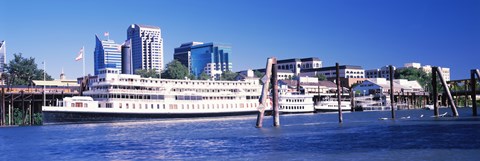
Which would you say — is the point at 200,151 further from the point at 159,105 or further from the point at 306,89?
the point at 306,89

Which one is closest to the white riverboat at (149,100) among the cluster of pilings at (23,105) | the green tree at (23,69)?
the cluster of pilings at (23,105)

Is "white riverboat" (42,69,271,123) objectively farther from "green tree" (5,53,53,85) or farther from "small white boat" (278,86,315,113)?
"green tree" (5,53,53,85)

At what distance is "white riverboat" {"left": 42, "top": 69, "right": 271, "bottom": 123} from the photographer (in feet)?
319

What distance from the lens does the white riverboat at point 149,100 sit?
97.3 metres

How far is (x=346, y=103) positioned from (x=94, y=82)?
7575 centimetres

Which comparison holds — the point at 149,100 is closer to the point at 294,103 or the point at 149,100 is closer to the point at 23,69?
the point at 294,103

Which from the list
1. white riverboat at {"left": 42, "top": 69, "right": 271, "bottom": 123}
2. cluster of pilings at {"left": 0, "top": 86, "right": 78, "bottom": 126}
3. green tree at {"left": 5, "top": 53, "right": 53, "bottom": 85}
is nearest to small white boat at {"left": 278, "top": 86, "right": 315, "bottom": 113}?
white riverboat at {"left": 42, "top": 69, "right": 271, "bottom": 123}

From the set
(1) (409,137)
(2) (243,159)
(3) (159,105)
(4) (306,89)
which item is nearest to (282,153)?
(2) (243,159)

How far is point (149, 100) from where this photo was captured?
107 m

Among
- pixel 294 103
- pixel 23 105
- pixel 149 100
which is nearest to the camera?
pixel 23 105

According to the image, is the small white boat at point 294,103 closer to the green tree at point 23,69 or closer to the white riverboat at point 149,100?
the white riverboat at point 149,100

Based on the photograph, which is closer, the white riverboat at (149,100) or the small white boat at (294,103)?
the white riverboat at (149,100)

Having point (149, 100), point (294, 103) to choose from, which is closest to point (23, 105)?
point (149, 100)

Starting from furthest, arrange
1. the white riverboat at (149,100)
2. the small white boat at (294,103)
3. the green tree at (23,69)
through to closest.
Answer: the green tree at (23,69), the small white boat at (294,103), the white riverboat at (149,100)
